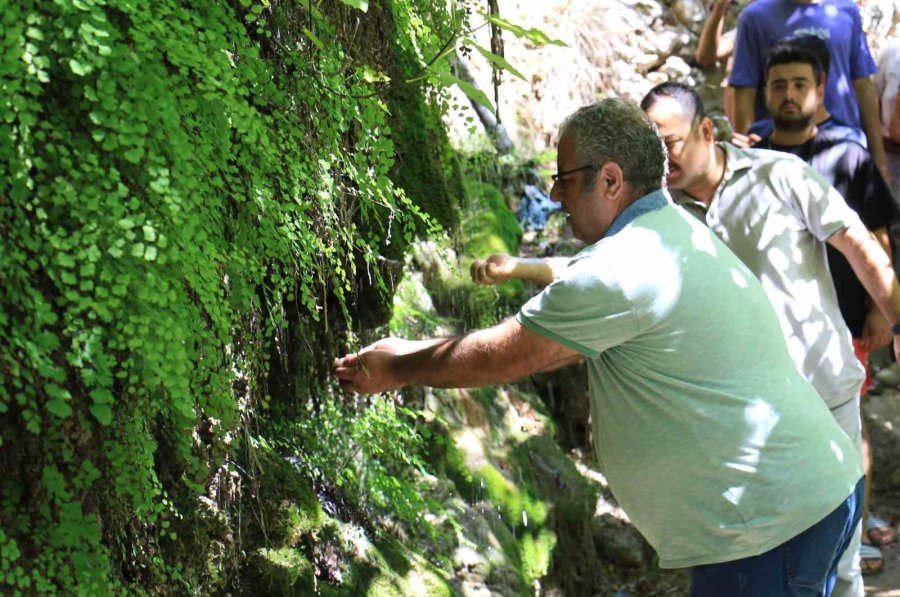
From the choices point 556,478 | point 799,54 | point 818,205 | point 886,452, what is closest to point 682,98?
point 818,205

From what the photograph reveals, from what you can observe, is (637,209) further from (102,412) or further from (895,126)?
(895,126)

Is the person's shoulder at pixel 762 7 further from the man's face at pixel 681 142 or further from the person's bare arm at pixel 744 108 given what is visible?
the man's face at pixel 681 142

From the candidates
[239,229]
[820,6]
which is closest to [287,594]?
[239,229]

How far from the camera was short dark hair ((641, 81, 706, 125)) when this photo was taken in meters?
4.77

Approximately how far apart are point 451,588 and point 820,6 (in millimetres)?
4175

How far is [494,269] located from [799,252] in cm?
140

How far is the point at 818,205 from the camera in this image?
14.9 ft

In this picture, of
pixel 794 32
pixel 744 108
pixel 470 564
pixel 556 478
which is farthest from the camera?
pixel 556 478

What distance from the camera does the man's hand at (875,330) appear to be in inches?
210

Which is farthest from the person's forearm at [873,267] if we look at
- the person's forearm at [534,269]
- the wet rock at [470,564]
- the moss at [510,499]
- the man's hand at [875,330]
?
the moss at [510,499]

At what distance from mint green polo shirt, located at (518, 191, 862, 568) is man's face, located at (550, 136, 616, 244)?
3.5 inches

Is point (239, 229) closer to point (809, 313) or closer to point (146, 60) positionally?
point (146, 60)

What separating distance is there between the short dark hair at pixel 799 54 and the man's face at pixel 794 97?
3 cm

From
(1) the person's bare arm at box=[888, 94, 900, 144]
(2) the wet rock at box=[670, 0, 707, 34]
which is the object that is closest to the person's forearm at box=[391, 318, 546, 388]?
(1) the person's bare arm at box=[888, 94, 900, 144]
